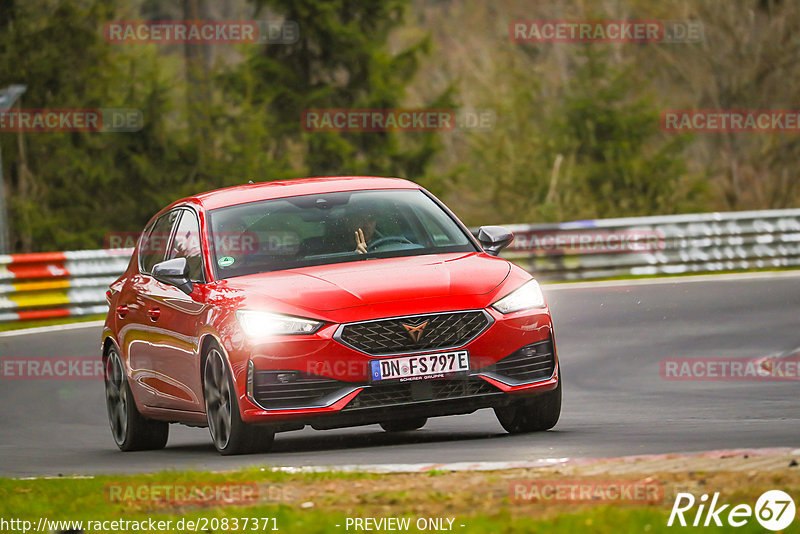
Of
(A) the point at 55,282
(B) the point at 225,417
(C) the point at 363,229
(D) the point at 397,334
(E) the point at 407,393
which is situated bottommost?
(A) the point at 55,282

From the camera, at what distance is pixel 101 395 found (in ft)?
48.1

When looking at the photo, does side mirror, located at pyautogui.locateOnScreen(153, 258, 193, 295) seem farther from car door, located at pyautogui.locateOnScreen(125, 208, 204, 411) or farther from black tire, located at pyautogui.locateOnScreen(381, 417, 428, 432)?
black tire, located at pyautogui.locateOnScreen(381, 417, 428, 432)

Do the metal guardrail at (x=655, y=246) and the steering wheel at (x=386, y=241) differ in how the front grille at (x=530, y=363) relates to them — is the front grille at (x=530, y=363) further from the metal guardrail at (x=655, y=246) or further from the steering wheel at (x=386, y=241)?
the metal guardrail at (x=655, y=246)

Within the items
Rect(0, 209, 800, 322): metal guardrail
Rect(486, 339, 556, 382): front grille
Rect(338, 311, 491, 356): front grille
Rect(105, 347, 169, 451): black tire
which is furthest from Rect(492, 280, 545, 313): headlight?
Rect(0, 209, 800, 322): metal guardrail

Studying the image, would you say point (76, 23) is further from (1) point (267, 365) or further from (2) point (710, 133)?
(1) point (267, 365)

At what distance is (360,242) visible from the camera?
9.77 metres

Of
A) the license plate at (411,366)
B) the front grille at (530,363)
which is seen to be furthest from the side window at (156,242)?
the front grille at (530,363)

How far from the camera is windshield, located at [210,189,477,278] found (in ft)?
31.5

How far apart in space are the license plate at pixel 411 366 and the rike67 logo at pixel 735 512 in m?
2.80

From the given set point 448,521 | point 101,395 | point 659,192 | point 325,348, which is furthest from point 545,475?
point 659,192

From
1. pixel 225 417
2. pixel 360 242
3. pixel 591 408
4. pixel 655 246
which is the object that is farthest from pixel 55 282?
pixel 225 417

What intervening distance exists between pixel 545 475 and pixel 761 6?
97.2 feet

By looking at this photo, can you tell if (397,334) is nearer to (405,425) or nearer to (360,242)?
(360,242)

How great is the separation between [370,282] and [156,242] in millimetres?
2841
